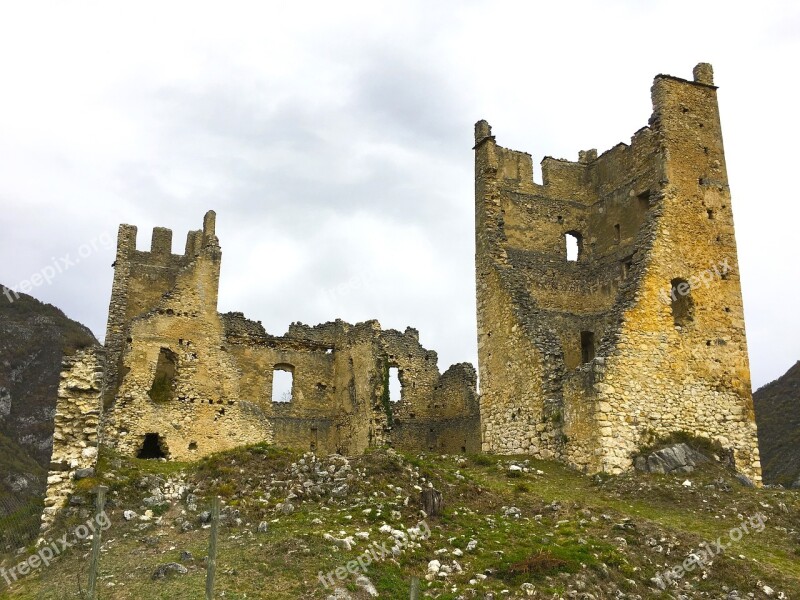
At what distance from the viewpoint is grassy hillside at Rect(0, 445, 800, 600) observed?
33.7 feet

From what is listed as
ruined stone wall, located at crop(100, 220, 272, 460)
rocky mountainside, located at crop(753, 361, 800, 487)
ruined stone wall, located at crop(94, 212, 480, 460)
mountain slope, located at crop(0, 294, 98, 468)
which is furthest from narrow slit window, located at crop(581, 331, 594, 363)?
mountain slope, located at crop(0, 294, 98, 468)

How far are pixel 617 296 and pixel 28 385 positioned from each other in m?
39.2

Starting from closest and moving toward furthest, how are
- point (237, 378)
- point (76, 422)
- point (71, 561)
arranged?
point (71, 561)
point (76, 422)
point (237, 378)

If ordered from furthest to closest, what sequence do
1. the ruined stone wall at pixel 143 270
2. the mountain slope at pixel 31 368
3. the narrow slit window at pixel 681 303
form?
1. the mountain slope at pixel 31 368
2. the ruined stone wall at pixel 143 270
3. the narrow slit window at pixel 681 303

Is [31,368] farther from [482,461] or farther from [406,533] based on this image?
[406,533]

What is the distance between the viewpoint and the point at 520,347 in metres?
20.0

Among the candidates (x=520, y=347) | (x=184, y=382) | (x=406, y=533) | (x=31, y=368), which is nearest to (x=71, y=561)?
(x=406, y=533)

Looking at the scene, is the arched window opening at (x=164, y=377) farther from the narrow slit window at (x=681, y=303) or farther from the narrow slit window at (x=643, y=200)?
the narrow slit window at (x=681, y=303)

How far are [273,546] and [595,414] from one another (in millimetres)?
8813

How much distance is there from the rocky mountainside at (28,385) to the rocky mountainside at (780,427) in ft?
97.6

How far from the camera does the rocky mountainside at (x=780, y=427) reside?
102 ft

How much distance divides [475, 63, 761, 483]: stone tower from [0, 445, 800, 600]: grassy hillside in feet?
8.24

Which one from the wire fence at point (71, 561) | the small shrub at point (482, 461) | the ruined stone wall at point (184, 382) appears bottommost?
the wire fence at point (71, 561)

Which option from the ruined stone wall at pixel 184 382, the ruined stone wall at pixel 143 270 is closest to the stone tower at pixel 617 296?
the ruined stone wall at pixel 184 382
